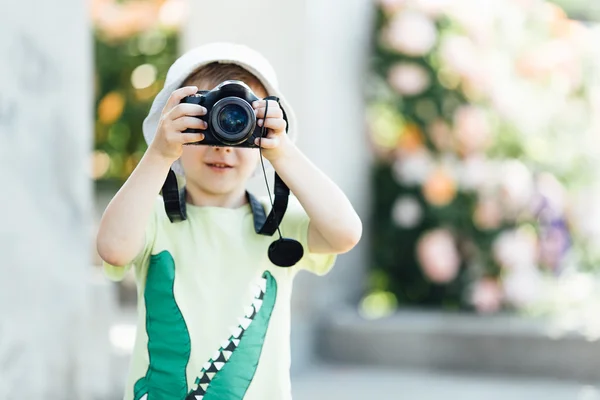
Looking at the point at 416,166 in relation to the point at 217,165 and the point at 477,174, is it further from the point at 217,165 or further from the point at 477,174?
the point at 217,165

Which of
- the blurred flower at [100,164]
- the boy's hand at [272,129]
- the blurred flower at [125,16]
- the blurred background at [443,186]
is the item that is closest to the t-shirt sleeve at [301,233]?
the boy's hand at [272,129]

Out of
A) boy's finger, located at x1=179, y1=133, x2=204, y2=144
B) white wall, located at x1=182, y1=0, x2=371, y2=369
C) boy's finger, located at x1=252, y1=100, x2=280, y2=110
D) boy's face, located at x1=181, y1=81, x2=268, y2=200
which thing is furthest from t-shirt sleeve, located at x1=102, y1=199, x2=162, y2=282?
white wall, located at x1=182, y1=0, x2=371, y2=369

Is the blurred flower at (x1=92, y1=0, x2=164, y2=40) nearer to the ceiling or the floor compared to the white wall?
nearer to the ceiling

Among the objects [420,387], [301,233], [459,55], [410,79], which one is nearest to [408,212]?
[410,79]

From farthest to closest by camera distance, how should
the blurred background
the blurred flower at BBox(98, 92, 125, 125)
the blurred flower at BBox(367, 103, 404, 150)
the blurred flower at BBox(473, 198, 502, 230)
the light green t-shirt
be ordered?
the blurred flower at BBox(98, 92, 125, 125) < the blurred flower at BBox(367, 103, 404, 150) < the blurred flower at BBox(473, 198, 502, 230) < the blurred background < the light green t-shirt

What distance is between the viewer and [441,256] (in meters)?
5.05

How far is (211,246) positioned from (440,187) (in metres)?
3.38

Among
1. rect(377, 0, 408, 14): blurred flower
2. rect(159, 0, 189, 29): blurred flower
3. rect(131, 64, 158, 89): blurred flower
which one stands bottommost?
rect(131, 64, 158, 89): blurred flower

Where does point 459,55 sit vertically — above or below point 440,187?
above

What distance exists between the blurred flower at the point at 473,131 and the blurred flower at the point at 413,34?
454 mm

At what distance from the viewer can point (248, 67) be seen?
6.11 feet

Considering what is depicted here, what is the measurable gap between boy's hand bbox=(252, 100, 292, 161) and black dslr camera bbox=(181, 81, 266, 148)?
22mm

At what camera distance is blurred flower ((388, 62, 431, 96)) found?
17.2 ft

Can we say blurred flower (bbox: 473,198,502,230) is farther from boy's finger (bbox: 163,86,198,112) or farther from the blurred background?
boy's finger (bbox: 163,86,198,112)
